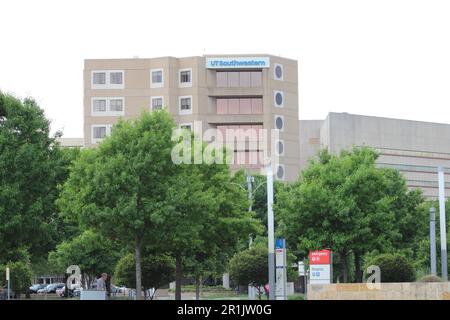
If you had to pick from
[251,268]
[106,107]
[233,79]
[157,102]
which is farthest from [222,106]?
[251,268]

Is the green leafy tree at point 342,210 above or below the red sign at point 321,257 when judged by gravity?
above

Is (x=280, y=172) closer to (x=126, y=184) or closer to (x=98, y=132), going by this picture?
(x=98, y=132)

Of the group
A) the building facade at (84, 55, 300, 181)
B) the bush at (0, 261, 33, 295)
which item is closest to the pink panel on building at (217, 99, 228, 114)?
the building facade at (84, 55, 300, 181)

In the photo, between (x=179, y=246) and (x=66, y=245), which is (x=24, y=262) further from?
(x=179, y=246)

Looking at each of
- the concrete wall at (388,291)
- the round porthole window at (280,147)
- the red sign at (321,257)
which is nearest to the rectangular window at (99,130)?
the round porthole window at (280,147)

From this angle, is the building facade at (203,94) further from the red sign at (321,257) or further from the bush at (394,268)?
the red sign at (321,257)

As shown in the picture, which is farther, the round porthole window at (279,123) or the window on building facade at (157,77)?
the window on building facade at (157,77)

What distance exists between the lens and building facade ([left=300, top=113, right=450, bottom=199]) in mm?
149875

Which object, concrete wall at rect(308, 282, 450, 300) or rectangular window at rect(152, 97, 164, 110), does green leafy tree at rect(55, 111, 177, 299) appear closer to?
concrete wall at rect(308, 282, 450, 300)

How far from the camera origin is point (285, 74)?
12988cm

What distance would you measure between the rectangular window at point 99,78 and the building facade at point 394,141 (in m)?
35.8

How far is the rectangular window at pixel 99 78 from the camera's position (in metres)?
128

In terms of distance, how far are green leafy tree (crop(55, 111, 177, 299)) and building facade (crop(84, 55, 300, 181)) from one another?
75620 mm
